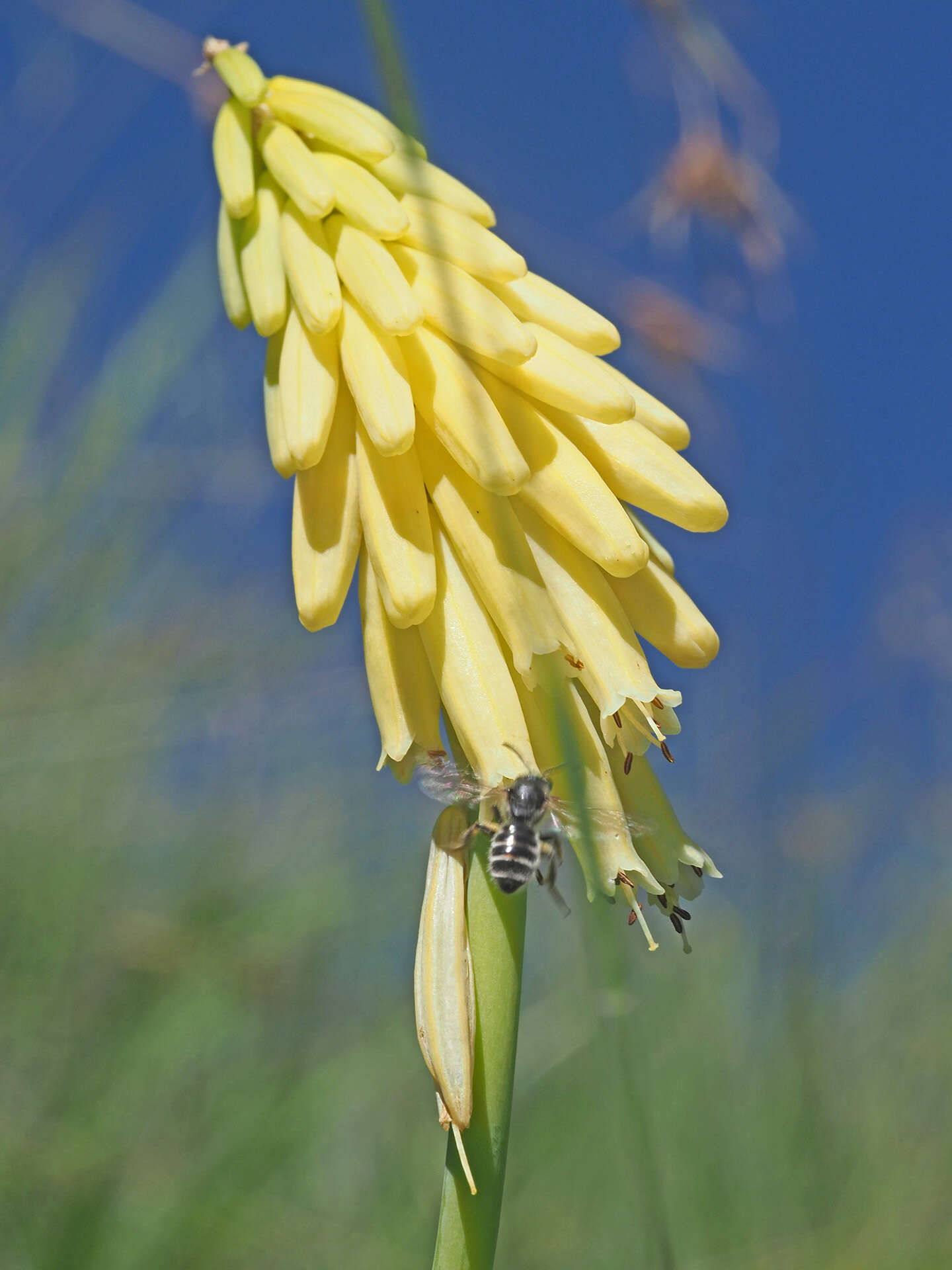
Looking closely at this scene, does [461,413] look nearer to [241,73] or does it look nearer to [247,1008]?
[241,73]

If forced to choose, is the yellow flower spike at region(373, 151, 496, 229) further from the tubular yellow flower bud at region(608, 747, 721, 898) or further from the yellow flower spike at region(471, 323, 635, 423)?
the tubular yellow flower bud at region(608, 747, 721, 898)

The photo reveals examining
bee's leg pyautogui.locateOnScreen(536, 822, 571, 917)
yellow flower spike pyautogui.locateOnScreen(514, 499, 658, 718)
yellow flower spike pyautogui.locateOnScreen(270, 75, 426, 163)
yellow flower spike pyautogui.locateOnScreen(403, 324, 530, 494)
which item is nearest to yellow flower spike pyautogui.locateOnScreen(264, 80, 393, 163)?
yellow flower spike pyautogui.locateOnScreen(270, 75, 426, 163)

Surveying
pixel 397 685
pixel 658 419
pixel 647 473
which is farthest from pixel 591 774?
pixel 658 419

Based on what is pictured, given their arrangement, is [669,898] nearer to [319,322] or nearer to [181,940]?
[319,322]

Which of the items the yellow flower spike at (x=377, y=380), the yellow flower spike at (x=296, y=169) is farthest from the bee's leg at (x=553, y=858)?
the yellow flower spike at (x=296, y=169)

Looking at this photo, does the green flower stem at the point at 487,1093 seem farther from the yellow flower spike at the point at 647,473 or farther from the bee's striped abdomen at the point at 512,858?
the yellow flower spike at the point at 647,473

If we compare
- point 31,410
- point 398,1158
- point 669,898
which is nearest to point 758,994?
point 398,1158
